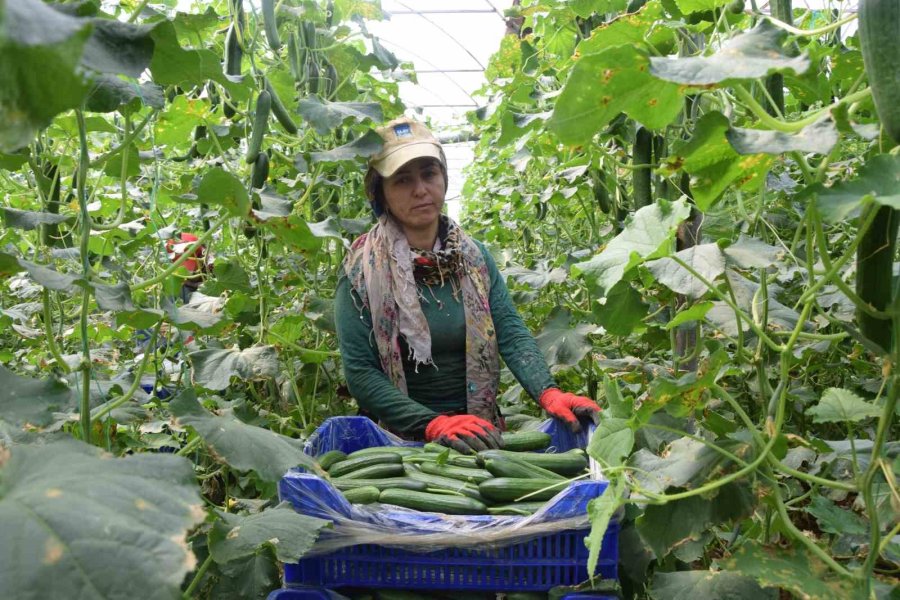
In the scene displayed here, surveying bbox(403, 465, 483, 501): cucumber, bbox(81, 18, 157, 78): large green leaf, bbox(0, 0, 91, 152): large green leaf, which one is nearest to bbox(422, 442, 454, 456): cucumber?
bbox(403, 465, 483, 501): cucumber

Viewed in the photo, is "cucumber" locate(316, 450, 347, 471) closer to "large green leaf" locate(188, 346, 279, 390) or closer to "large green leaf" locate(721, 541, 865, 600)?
"large green leaf" locate(188, 346, 279, 390)

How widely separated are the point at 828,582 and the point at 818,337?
1.24ft

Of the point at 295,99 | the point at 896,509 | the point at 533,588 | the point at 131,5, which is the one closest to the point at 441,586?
the point at 533,588

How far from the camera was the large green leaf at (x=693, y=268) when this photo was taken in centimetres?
150

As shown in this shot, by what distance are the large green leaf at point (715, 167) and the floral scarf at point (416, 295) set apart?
1573mm

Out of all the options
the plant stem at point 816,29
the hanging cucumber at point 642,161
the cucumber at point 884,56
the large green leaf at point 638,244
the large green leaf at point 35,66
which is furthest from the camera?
the hanging cucumber at point 642,161

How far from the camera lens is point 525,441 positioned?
244 centimetres

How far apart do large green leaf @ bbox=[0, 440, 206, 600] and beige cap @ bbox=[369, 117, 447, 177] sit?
206cm

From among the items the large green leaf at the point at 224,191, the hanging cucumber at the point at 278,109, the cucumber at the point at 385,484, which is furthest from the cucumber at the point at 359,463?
the hanging cucumber at the point at 278,109

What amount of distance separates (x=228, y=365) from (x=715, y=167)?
1.68 m

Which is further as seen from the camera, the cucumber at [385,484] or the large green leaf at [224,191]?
the cucumber at [385,484]

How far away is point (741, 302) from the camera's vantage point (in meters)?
1.69

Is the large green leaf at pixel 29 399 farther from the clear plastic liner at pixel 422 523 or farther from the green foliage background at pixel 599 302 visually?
the clear plastic liner at pixel 422 523

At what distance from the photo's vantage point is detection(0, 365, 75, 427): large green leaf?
1.17 meters
